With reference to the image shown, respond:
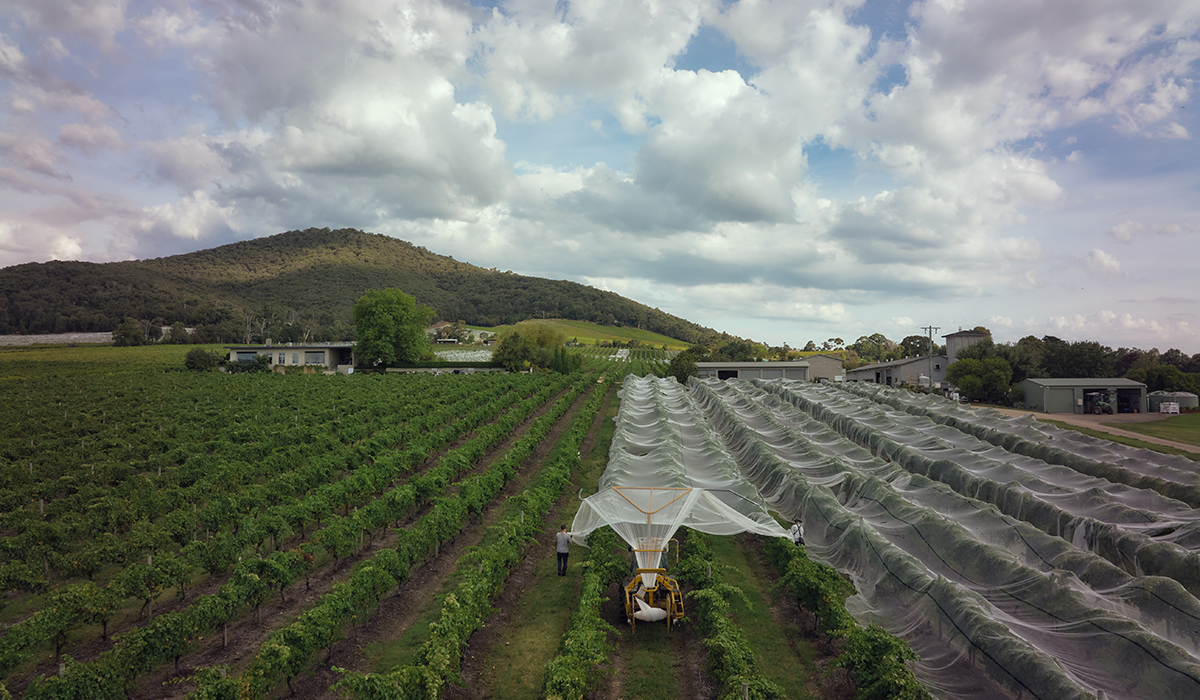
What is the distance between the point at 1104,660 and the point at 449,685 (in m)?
11.0

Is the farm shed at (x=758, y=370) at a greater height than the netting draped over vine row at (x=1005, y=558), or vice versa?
the farm shed at (x=758, y=370)

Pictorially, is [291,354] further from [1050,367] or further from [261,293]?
[261,293]

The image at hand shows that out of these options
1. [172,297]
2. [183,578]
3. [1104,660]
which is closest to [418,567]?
[183,578]

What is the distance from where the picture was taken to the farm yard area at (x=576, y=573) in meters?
9.27

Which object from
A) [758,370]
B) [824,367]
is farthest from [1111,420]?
[758,370]

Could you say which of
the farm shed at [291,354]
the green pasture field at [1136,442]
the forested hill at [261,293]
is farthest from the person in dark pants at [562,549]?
the forested hill at [261,293]

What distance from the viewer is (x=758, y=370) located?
70750 millimetres

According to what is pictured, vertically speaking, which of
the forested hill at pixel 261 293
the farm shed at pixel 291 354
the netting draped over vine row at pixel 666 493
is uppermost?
the forested hill at pixel 261 293

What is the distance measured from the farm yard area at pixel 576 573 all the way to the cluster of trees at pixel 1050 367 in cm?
3037

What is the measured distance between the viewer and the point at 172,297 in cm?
11581

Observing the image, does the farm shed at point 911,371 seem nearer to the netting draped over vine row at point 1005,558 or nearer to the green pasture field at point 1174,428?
the green pasture field at point 1174,428

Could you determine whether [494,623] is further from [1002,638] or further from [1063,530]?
[1063,530]

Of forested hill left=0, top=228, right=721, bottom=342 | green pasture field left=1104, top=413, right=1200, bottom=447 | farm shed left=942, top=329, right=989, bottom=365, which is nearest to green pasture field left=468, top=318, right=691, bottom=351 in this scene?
forested hill left=0, top=228, right=721, bottom=342

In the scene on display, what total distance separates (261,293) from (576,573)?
170007 millimetres
